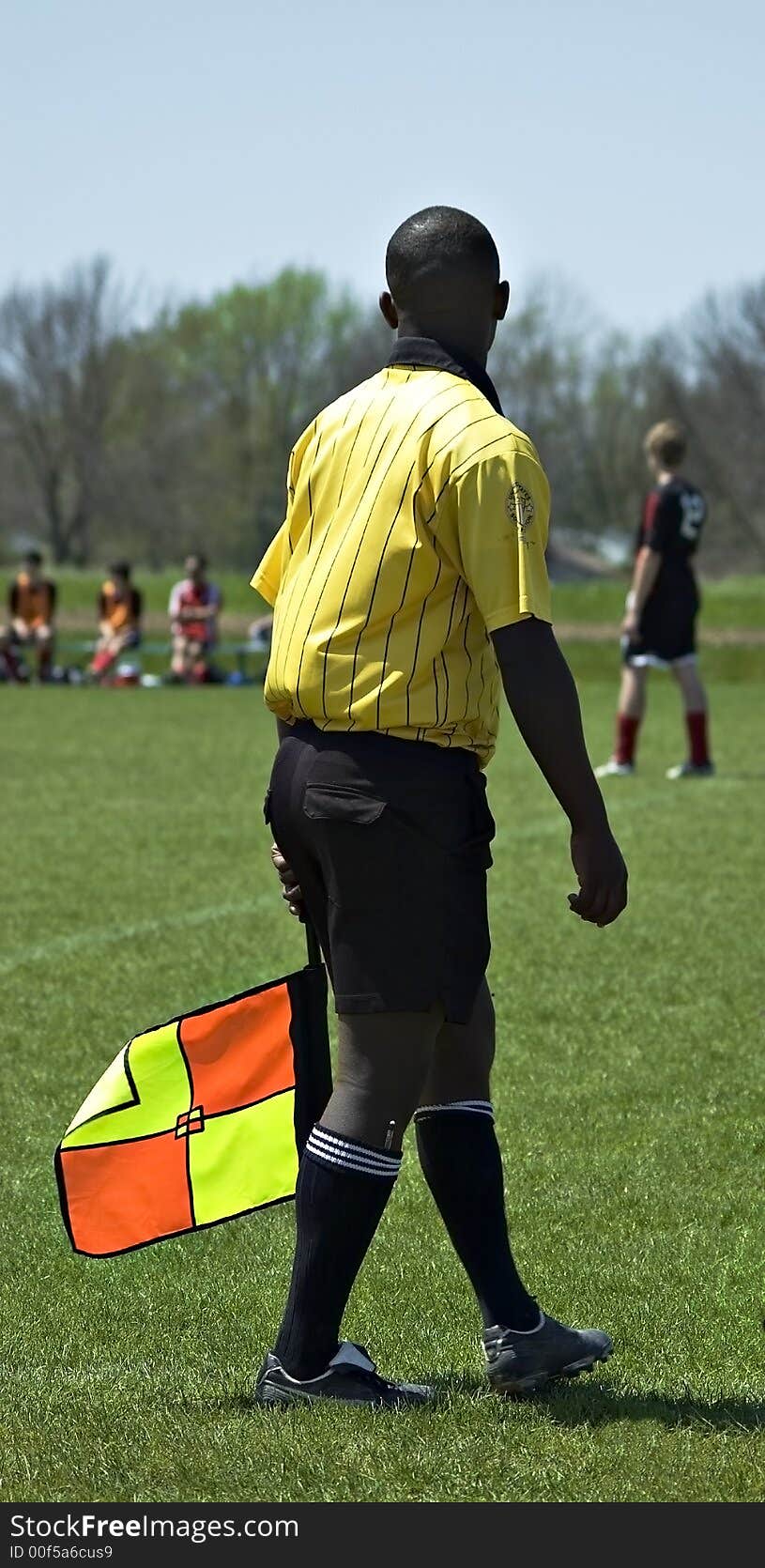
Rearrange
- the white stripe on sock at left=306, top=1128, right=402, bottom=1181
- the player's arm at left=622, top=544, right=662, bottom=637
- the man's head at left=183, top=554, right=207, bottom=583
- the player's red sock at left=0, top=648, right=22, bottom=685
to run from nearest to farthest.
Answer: the white stripe on sock at left=306, top=1128, right=402, bottom=1181 < the player's arm at left=622, top=544, right=662, bottom=637 < the man's head at left=183, top=554, right=207, bottom=583 < the player's red sock at left=0, top=648, right=22, bottom=685

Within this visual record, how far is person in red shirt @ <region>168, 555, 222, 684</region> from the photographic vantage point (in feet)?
89.7

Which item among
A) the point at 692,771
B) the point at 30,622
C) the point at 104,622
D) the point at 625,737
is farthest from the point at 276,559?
the point at 30,622

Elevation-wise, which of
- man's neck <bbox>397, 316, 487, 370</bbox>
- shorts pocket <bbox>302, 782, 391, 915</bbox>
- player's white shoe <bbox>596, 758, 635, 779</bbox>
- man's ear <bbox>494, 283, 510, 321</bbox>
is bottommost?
player's white shoe <bbox>596, 758, 635, 779</bbox>

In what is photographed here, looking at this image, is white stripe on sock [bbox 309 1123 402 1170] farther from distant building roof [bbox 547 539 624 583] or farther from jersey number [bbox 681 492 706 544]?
distant building roof [bbox 547 539 624 583]

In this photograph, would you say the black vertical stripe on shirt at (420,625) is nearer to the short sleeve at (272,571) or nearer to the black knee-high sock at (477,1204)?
the short sleeve at (272,571)

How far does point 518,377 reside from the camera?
248ft

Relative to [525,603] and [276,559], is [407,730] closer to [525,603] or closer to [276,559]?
[525,603]

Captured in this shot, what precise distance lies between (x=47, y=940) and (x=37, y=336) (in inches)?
2537

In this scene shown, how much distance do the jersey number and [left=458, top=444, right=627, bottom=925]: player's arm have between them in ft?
34.0

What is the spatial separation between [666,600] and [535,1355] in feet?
34.6

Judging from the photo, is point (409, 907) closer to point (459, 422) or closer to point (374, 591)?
point (374, 591)

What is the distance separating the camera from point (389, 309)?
335 cm

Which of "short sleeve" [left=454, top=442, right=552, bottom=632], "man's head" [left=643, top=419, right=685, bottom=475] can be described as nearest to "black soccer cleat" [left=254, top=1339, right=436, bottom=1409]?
"short sleeve" [left=454, top=442, right=552, bottom=632]
